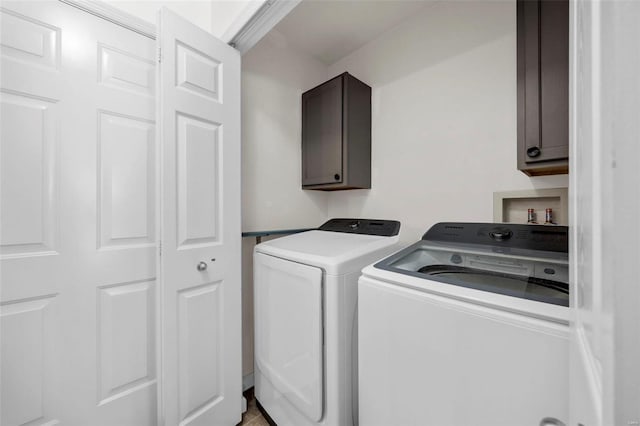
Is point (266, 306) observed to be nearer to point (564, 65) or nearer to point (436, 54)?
point (564, 65)

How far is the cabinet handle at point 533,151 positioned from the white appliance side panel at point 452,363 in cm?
80

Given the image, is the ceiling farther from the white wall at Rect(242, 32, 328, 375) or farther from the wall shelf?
the wall shelf

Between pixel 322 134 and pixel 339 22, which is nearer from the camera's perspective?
pixel 339 22

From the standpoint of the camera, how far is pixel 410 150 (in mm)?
1973

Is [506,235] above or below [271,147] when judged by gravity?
below

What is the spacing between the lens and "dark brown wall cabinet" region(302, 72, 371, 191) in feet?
6.55

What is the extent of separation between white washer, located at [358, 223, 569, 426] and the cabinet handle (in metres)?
0.33

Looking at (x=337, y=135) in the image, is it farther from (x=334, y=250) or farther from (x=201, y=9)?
(x=201, y=9)

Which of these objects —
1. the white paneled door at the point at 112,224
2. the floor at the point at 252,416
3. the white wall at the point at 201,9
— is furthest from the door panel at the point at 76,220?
the floor at the point at 252,416

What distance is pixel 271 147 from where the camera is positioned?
2.13m

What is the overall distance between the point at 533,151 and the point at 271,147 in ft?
5.59

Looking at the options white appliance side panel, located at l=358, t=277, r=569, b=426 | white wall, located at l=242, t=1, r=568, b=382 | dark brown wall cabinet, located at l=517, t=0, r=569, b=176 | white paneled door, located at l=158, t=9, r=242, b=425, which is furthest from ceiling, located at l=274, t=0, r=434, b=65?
white appliance side panel, located at l=358, t=277, r=569, b=426

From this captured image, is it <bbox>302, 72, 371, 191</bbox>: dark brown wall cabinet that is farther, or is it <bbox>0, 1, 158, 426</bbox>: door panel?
<bbox>302, 72, 371, 191</bbox>: dark brown wall cabinet

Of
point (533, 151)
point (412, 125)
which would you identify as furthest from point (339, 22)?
point (533, 151)
